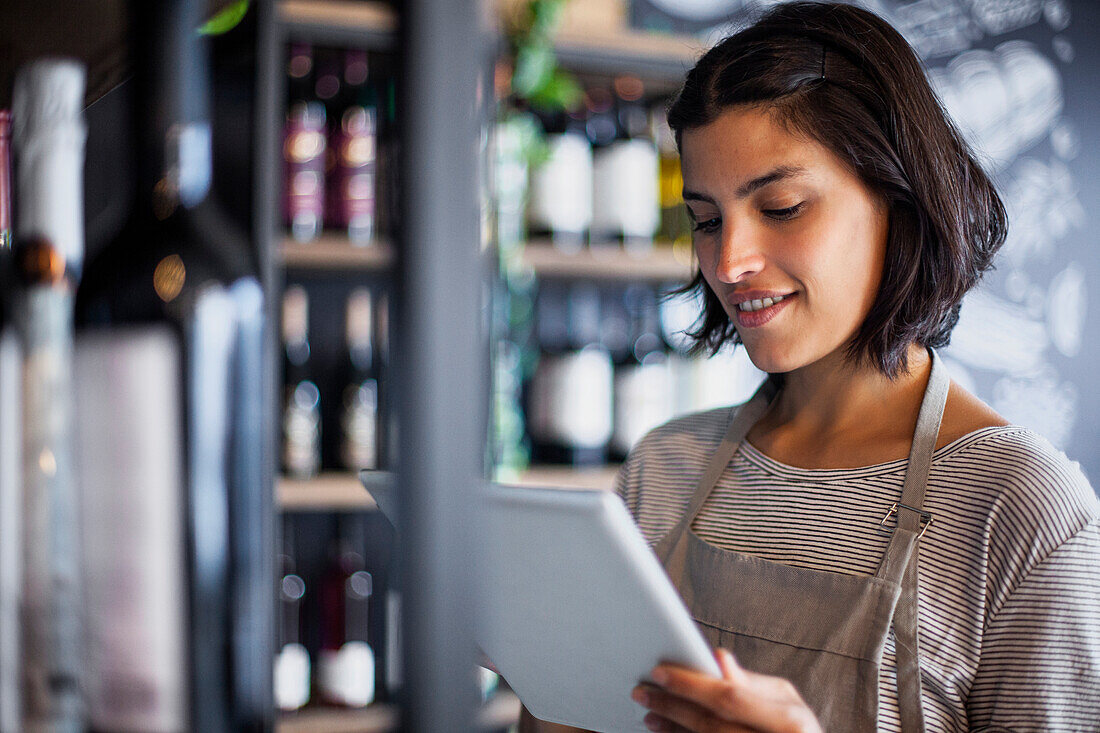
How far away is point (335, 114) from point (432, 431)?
160cm

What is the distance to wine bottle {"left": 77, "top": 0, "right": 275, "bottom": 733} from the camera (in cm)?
34

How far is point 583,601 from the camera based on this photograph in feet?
1.85

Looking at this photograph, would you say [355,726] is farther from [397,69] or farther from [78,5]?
[397,69]

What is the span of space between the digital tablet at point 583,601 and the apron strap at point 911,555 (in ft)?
0.88

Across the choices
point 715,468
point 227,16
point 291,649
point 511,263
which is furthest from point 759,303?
point 291,649

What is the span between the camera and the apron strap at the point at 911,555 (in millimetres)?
789

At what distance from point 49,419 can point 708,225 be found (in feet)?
2.45

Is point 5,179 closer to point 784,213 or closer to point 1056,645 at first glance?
point 784,213

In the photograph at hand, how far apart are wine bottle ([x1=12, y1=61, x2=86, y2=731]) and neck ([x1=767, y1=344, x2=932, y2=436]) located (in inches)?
30.4

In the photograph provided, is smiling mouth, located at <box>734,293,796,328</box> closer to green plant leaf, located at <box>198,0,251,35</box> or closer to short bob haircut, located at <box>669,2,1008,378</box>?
short bob haircut, located at <box>669,2,1008,378</box>

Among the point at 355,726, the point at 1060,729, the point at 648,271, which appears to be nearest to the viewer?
the point at 1060,729

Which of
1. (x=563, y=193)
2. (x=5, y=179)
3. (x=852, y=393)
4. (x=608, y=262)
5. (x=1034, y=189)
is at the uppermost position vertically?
(x=1034, y=189)

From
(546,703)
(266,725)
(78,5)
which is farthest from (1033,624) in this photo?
(78,5)

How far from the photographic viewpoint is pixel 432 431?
0.84 ft
